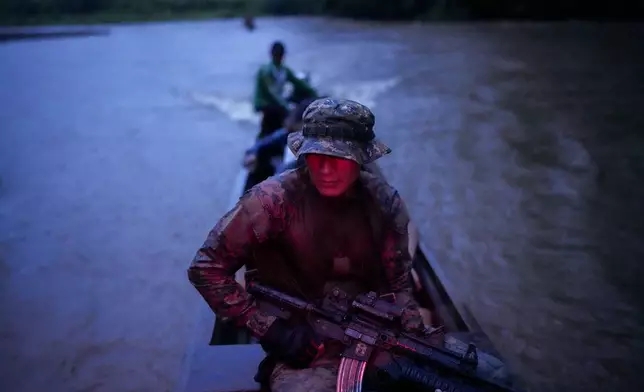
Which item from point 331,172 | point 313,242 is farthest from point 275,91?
point 331,172

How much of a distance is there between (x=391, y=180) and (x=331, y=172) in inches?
167

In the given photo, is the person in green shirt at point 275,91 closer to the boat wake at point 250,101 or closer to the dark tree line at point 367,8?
the boat wake at point 250,101

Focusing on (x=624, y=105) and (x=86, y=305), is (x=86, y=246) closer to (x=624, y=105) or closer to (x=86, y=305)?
(x=86, y=305)

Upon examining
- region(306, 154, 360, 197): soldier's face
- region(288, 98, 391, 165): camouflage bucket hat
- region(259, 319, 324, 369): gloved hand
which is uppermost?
region(288, 98, 391, 165): camouflage bucket hat

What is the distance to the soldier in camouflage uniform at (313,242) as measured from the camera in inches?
75.4

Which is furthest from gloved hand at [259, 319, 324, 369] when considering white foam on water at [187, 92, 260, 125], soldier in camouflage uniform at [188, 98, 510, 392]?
white foam on water at [187, 92, 260, 125]

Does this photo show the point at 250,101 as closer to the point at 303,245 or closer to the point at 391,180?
the point at 391,180

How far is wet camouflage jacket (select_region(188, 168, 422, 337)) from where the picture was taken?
1.95m

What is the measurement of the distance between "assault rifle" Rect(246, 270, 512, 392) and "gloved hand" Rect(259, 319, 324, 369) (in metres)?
0.05

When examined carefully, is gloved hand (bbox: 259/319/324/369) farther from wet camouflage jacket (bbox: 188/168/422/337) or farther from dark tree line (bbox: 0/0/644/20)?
dark tree line (bbox: 0/0/644/20)

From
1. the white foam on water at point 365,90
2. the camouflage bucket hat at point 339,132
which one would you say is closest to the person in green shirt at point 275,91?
the white foam on water at point 365,90

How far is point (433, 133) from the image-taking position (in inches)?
302

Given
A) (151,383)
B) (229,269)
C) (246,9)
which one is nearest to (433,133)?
(151,383)

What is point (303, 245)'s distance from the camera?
210cm
